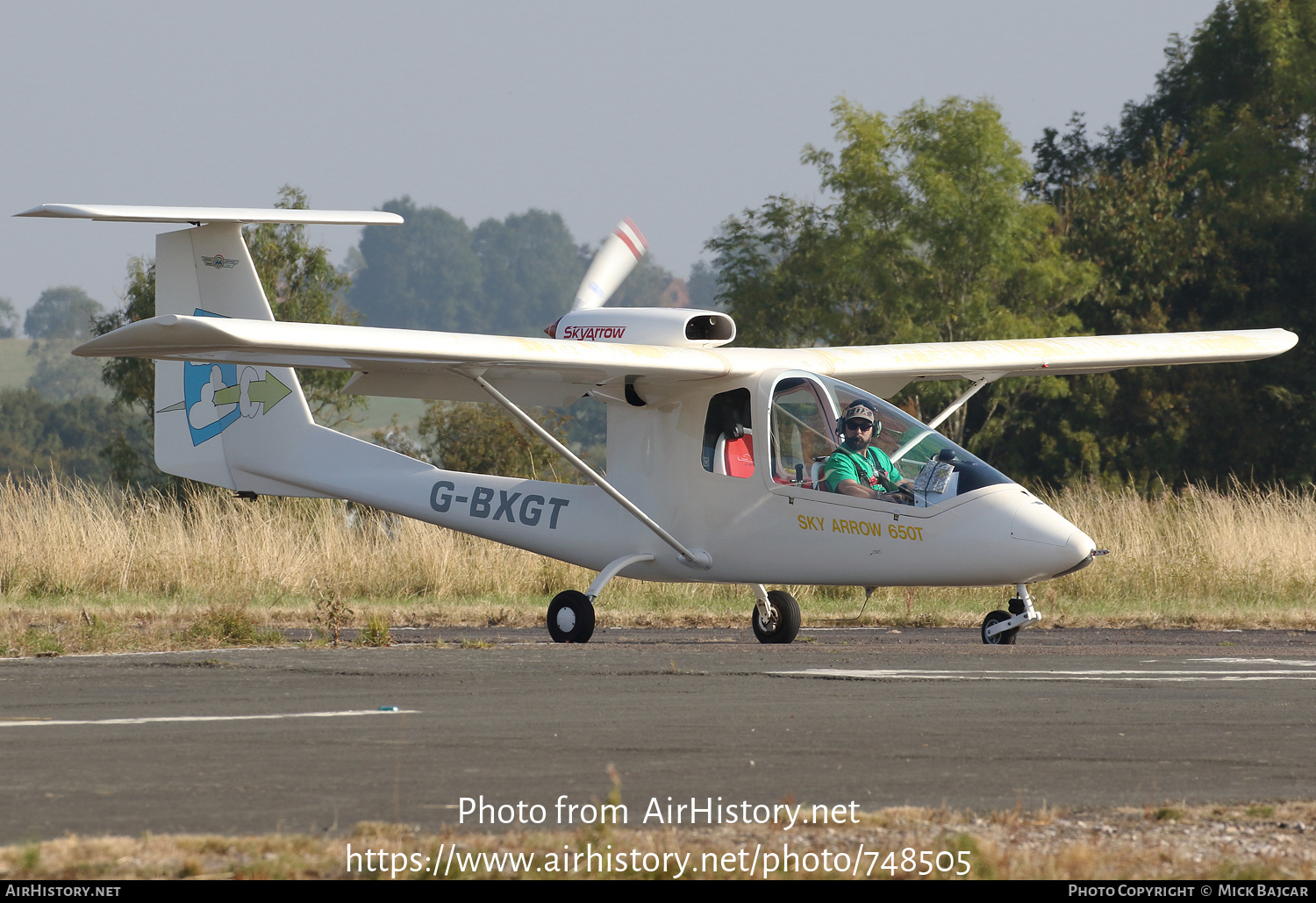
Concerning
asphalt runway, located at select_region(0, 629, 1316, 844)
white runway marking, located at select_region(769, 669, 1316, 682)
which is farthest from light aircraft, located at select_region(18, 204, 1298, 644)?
white runway marking, located at select_region(769, 669, 1316, 682)

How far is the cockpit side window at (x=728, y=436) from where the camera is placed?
568 inches

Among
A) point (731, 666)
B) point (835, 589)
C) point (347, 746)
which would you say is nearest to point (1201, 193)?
point (835, 589)

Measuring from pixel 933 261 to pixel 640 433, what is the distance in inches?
898

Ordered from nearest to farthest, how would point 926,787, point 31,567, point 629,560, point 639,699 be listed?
point 926,787 < point 639,699 < point 629,560 < point 31,567

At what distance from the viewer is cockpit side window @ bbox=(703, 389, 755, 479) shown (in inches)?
568

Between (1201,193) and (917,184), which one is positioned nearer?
(917,184)

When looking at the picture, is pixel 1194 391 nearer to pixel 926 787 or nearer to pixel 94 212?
pixel 94 212

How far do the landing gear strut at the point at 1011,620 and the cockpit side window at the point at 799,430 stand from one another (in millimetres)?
1869

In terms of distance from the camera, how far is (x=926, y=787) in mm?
6078

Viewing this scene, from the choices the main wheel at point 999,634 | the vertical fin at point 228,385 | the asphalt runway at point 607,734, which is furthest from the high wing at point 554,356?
the main wheel at point 999,634

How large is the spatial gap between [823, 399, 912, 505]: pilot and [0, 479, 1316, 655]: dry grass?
14.5ft

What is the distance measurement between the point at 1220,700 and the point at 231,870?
6168mm

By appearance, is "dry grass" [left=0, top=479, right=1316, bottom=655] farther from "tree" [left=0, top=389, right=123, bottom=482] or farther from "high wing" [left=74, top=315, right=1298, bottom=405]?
"tree" [left=0, top=389, right=123, bottom=482]
